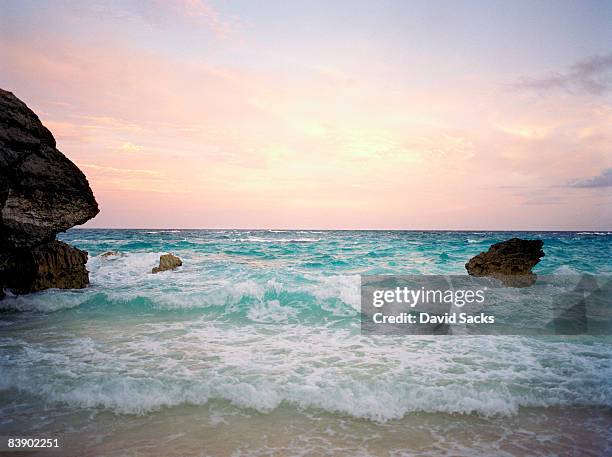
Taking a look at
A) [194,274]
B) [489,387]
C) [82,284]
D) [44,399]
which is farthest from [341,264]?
[44,399]

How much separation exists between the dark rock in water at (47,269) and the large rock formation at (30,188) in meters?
0.11

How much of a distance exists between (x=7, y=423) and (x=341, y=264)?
19319 mm

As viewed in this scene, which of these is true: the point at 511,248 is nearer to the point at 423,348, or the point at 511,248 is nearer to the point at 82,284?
the point at 423,348

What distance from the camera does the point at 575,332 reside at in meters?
9.50

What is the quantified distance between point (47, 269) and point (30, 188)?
470 cm

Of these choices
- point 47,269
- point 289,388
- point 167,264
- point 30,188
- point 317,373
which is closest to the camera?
point 289,388

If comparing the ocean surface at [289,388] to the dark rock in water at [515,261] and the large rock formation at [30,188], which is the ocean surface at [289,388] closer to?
the large rock formation at [30,188]

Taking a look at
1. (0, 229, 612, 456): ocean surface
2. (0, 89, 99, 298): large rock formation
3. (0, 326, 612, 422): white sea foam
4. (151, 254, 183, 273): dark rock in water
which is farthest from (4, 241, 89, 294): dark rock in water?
(0, 326, 612, 422): white sea foam

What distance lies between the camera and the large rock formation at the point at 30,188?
9.27m

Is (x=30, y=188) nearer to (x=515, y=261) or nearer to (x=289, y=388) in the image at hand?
(x=289, y=388)

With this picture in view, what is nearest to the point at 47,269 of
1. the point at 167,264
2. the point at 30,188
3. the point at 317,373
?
the point at 30,188

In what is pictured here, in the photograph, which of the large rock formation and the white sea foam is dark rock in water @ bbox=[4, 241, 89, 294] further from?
the white sea foam

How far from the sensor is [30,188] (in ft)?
32.0

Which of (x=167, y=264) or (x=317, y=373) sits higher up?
(x=167, y=264)
